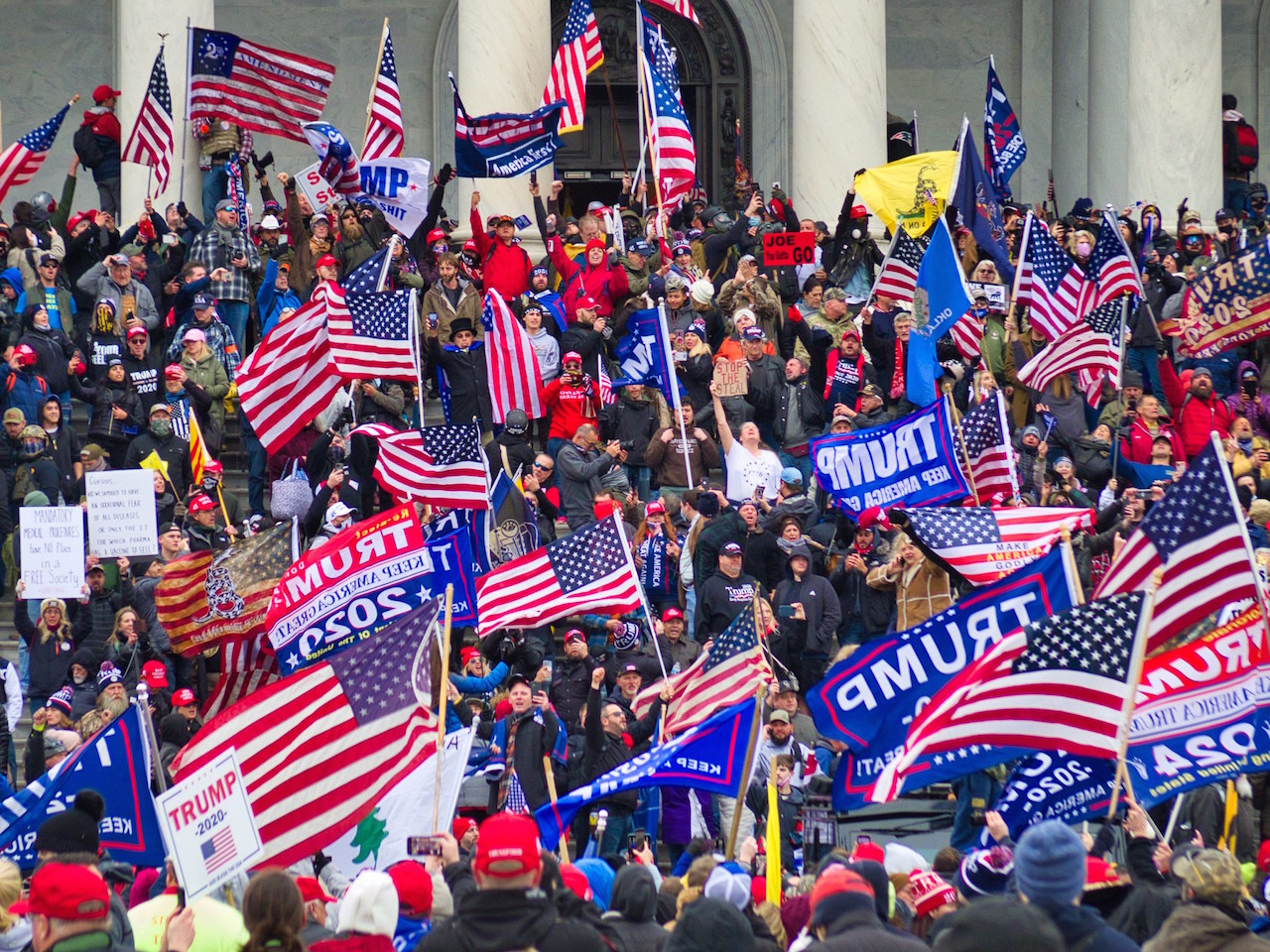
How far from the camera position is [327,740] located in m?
11.4

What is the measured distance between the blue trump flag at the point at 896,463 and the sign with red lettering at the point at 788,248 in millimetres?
6161

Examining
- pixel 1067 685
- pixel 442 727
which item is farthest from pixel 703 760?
pixel 1067 685

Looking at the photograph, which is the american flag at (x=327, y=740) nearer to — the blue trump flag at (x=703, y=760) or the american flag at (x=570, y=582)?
the blue trump flag at (x=703, y=760)

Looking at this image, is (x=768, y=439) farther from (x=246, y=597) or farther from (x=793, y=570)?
(x=246, y=597)

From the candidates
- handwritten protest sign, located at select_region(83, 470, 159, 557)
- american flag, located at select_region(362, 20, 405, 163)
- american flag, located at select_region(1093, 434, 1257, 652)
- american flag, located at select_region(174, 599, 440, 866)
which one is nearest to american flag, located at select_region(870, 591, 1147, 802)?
american flag, located at select_region(1093, 434, 1257, 652)

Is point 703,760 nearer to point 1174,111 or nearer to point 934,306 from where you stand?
Answer: point 934,306

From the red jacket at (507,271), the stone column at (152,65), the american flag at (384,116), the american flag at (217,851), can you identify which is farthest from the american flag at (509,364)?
the american flag at (217,851)

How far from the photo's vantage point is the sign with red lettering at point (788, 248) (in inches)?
909

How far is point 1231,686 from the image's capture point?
1092 cm

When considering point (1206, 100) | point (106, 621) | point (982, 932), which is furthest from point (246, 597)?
point (1206, 100)

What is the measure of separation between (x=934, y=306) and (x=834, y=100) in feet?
23.4

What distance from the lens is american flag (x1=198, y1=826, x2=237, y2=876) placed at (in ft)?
33.9

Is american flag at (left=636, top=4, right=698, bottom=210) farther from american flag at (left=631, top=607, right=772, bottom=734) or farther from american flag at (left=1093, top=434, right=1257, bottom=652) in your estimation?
american flag at (left=1093, top=434, right=1257, bottom=652)

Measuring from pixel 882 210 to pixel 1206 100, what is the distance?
5.80 meters
